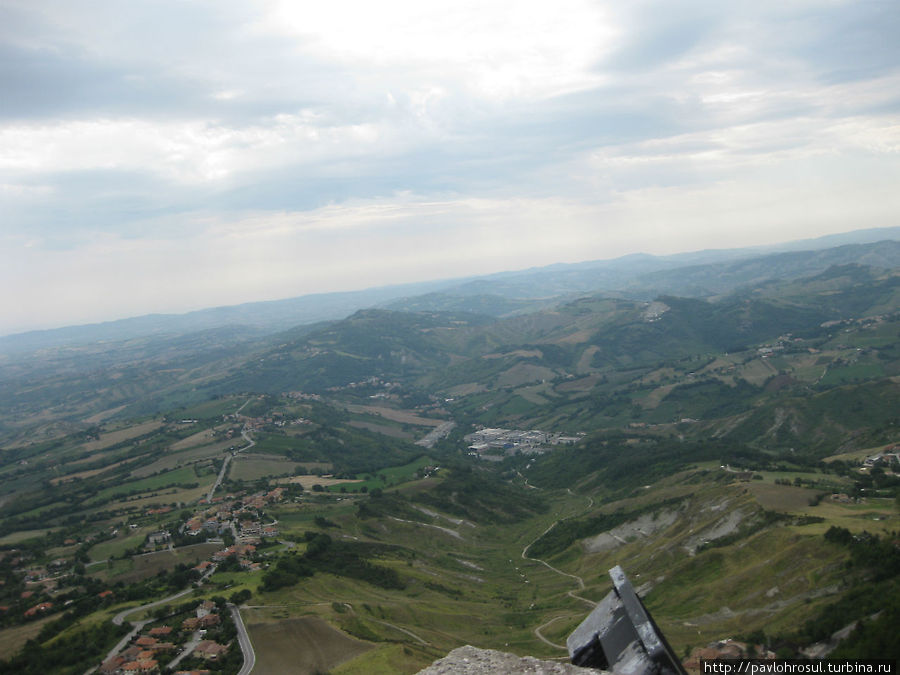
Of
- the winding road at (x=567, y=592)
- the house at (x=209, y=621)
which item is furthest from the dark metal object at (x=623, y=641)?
the house at (x=209, y=621)

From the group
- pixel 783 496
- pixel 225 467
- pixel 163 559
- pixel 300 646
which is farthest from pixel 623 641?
pixel 225 467

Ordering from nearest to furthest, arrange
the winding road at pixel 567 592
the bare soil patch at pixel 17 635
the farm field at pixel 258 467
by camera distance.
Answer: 1. the bare soil patch at pixel 17 635
2. the winding road at pixel 567 592
3. the farm field at pixel 258 467

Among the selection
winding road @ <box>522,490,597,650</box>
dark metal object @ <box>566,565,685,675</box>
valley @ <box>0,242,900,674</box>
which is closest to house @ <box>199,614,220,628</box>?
valley @ <box>0,242,900,674</box>

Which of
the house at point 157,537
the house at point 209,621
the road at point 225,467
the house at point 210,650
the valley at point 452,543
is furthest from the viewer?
the road at point 225,467

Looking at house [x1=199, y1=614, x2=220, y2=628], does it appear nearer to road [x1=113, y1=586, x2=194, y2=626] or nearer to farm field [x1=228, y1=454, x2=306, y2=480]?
road [x1=113, y1=586, x2=194, y2=626]

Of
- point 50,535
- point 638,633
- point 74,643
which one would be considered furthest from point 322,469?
point 638,633

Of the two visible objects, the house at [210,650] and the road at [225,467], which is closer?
the house at [210,650]

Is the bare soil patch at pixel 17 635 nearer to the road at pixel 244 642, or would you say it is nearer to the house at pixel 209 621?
the house at pixel 209 621

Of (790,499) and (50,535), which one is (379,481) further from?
(790,499)
